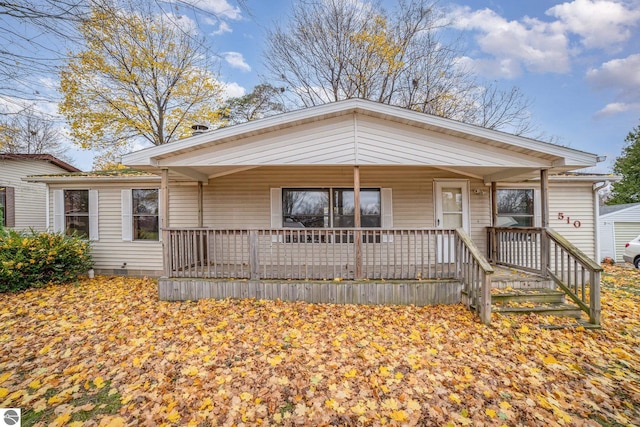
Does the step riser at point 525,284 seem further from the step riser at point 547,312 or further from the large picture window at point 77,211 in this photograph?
the large picture window at point 77,211

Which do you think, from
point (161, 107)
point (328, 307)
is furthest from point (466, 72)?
point (161, 107)

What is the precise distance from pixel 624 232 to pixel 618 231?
21cm

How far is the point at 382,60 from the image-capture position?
13.1m

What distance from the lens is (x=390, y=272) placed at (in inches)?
220

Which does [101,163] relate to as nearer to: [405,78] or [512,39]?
[405,78]

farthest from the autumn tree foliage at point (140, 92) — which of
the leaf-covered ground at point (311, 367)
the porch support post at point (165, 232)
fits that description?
the leaf-covered ground at point (311, 367)

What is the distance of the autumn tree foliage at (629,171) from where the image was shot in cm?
2058

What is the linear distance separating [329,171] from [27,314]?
664 cm

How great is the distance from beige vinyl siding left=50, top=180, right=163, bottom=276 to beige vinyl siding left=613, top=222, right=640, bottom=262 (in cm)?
1804

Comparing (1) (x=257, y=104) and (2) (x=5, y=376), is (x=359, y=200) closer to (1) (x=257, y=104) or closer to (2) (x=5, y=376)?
(2) (x=5, y=376)

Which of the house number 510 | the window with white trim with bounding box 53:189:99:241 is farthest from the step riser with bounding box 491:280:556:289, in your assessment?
the window with white trim with bounding box 53:189:99:241

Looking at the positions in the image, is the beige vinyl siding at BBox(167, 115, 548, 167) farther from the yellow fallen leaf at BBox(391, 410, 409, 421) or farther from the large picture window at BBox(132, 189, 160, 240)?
the yellow fallen leaf at BBox(391, 410, 409, 421)

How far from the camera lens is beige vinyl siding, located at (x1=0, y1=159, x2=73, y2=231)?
35.9ft

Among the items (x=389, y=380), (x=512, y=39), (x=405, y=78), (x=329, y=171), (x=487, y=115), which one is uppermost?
(x=512, y=39)
